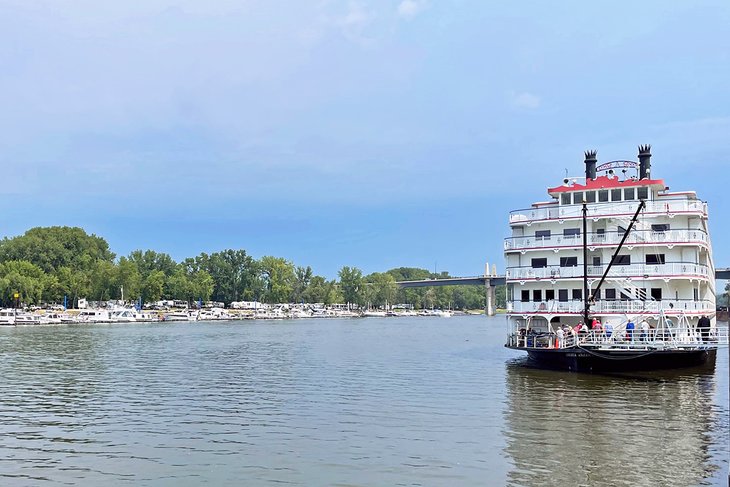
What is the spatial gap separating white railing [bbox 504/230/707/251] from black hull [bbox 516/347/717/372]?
6.95 m

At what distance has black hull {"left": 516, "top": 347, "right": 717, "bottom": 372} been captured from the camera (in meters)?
39.5

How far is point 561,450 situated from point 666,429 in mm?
5906

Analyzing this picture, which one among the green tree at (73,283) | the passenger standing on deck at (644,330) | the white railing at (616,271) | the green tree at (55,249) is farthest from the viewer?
the green tree at (55,249)

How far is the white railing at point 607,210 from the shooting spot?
4281 centimetres

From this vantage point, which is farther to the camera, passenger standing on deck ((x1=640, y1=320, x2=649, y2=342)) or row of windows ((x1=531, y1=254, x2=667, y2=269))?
row of windows ((x1=531, y1=254, x2=667, y2=269))

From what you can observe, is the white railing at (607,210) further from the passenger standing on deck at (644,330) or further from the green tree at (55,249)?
the green tree at (55,249)

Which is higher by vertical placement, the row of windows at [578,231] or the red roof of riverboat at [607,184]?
the red roof of riverboat at [607,184]

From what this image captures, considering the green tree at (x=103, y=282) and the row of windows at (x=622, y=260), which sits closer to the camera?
the row of windows at (x=622, y=260)

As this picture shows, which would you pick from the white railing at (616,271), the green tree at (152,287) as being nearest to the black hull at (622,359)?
the white railing at (616,271)

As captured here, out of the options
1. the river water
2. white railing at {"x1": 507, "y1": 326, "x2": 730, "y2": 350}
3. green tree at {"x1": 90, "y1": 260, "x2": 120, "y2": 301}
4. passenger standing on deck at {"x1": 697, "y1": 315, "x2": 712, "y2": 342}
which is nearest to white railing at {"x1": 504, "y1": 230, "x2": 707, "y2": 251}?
passenger standing on deck at {"x1": 697, "y1": 315, "x2": 712, "y2": 342}

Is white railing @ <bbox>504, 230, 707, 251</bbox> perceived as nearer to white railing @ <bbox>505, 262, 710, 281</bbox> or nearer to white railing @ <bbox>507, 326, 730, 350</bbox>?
white railing @ <bbox>505, 262, 710, 281</bbox>

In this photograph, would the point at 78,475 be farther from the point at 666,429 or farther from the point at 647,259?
the point at 647,259

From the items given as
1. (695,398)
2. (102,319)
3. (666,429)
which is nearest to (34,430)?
(666,429)

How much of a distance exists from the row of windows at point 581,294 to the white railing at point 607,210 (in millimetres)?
4841
